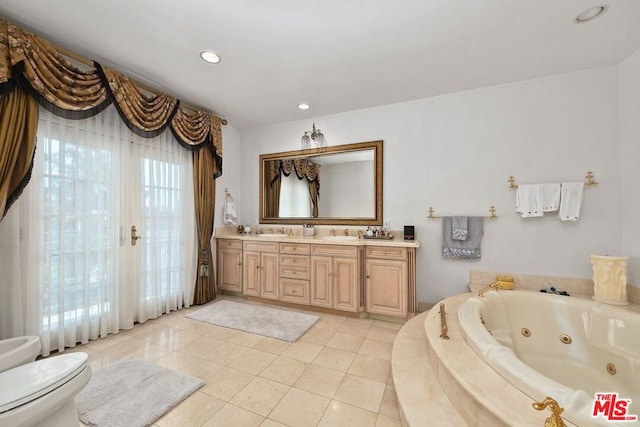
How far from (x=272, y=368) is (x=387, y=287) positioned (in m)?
1.44

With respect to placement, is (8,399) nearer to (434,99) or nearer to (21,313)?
(21,313)

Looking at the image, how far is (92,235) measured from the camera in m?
2.34

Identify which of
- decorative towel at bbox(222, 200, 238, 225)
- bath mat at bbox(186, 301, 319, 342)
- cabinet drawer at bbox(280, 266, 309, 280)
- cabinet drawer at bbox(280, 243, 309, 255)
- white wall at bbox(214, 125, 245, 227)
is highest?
white wall at bbox(214, 125, 245, 227)

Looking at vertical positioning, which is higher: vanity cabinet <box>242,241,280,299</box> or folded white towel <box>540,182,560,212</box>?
folded white towel <box>540,182,560,212</box>

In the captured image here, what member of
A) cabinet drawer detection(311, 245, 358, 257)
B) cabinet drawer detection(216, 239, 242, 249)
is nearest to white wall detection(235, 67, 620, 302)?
cabinet drawer detection(311, 245, 358, 257)

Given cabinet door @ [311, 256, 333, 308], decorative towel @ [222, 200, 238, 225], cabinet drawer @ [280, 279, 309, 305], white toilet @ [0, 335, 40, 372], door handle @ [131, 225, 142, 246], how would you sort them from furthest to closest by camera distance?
1. decorative towel @ [222, 200, 238, 225]
2. cabinet drawer @ [280, 279, 309, 305]
3. cabinet door @ [311, 256, 333, 308]
4. door handle @ [131, 225, 142, 246]
5. white toilet @ [0, 335, 40, 372]

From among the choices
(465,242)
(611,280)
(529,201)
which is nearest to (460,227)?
(465,242)

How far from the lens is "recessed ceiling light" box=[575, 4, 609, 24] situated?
1722 mm

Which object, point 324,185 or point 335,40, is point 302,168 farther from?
point 335,40

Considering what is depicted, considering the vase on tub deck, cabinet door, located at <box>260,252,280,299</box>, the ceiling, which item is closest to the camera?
the ceiling

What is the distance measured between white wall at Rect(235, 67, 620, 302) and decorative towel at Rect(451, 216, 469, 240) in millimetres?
138

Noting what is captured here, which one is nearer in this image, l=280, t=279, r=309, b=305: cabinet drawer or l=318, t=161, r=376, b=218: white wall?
l=280, t=279, r=309, b=305: cabinet drawer

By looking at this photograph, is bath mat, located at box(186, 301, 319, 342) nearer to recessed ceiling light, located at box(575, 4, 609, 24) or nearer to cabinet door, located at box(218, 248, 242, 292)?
cabinet door, located at box(218, 248, 242, 292)

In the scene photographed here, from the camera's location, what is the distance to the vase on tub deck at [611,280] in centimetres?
209
